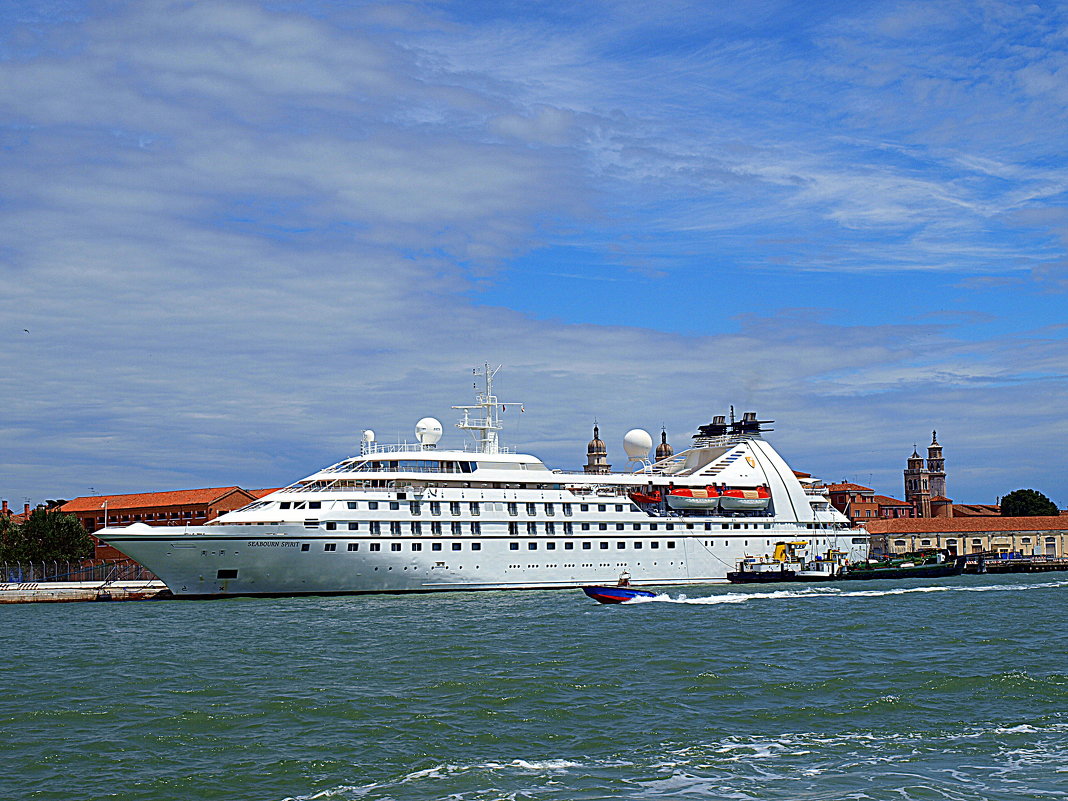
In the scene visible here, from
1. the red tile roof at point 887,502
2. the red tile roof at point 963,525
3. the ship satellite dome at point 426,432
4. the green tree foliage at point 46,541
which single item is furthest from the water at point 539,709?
the red tile roof at point 887,502

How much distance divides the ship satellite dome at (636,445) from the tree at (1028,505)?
77.2 metres

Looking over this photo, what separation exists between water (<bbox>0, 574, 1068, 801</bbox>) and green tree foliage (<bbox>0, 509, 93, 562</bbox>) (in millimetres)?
31652

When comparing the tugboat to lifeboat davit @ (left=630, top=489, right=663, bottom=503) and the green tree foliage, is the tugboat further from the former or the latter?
the green tree foliage

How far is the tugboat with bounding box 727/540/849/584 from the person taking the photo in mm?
59844

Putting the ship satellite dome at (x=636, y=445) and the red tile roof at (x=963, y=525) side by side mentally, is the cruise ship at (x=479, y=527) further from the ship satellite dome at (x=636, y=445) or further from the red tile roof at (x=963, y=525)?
the red tile roof at (x=963, y=525)

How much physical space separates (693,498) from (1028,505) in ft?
280

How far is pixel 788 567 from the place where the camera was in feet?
200

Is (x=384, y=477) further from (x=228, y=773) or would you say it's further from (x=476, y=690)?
(x=228, y=773)

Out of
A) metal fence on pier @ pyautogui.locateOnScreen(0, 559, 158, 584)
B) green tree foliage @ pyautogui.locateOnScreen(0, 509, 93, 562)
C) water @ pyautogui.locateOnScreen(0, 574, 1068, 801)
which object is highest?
green tree foliage @ pyautogui.locateOnScreen(0, 509, 93, 562)

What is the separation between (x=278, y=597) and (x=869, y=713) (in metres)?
32.3

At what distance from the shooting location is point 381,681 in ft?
76.1

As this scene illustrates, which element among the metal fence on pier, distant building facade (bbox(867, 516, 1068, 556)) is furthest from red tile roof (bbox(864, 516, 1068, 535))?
the metal fence on pier

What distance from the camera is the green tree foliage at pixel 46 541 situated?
212ft

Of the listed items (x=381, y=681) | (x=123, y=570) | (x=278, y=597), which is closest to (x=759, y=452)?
(x=278, y=597)
